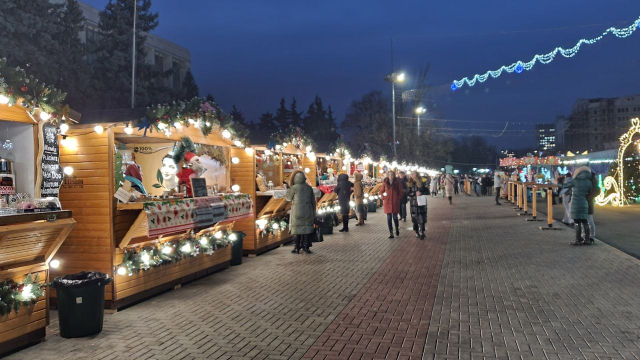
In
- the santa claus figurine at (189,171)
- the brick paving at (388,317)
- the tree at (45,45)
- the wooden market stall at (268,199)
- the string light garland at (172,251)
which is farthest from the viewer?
the tree at (45,45)

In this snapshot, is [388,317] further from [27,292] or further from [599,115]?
[599,115]

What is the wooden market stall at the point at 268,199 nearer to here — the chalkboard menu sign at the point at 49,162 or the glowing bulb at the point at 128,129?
the glowing bulb at the point at 128,129

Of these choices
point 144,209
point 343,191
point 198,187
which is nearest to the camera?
point 144,209

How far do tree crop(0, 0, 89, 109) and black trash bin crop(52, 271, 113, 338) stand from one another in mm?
20810

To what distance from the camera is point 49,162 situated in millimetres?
6383

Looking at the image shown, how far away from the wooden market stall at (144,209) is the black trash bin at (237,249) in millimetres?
136

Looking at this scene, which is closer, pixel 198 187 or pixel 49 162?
pixel 49 162

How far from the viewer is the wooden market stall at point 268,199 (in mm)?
11516

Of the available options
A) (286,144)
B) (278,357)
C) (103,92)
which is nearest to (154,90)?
(103,92)

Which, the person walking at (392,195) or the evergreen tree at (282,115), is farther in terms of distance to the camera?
the evergreen tree at (282,115)

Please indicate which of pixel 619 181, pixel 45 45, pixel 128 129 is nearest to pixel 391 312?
pixel 128 129

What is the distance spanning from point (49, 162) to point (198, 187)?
2.98m

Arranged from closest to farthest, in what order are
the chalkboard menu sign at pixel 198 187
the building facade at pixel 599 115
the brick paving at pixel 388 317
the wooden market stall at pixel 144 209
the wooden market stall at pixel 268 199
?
1. the brick paving at pixel 388 317
2. the wooden market stall at pixel 144 209
3. the chalkboard menu sign at pixel 198 187
4. the wooden market stall at pixel 268 199
5. the building facade at pixel 599 115

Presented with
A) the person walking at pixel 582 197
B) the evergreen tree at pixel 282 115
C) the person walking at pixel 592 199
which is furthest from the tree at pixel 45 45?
the evergreen tree at pixel 282 115
